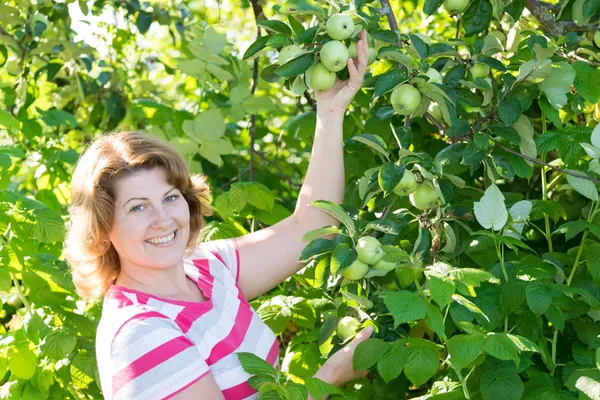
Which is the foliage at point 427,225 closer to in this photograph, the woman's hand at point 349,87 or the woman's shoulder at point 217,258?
the woman's hand at point 349,87

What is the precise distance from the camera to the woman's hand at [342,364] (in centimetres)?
179

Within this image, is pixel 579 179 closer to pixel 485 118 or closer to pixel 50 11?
pixel 485 118

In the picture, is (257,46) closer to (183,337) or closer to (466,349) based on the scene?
(183,337)

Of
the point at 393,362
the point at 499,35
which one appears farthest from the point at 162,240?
the point at 499,35

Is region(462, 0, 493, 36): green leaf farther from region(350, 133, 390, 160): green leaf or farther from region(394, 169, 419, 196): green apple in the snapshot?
Result: region(394, 169, 419, 196): green apple

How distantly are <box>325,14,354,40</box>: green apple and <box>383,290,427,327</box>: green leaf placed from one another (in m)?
0.57

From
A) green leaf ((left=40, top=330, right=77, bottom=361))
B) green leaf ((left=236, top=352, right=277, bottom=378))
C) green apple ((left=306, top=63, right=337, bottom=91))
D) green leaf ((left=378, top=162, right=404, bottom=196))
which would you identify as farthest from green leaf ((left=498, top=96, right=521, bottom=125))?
green leaf ((left=40, top=330, right=77, bottom=361))

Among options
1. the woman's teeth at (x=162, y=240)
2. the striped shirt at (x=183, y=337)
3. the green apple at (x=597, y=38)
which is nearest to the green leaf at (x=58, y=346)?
the striped shirt at (x=183, y=337)

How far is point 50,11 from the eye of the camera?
128 inches

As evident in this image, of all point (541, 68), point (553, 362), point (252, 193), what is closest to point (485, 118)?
point (541, 68)

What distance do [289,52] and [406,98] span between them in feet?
0.88

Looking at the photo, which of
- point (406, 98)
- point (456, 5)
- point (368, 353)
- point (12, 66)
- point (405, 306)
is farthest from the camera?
point (12, 66)

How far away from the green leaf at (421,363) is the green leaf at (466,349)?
0.09 m

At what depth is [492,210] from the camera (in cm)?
175
